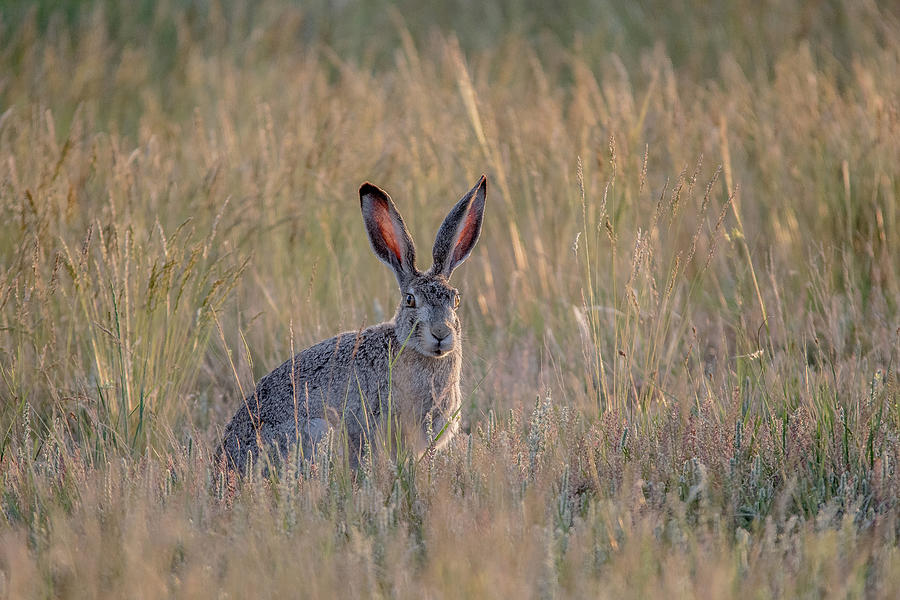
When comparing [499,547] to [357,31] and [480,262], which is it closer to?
[480,262]

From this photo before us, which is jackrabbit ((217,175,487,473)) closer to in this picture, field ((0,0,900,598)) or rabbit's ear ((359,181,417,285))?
rabbit's ear ((359,181,417,285))

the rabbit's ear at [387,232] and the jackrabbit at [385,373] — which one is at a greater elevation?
the rabbit's ear at [387,232]

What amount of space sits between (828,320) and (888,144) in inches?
61.2

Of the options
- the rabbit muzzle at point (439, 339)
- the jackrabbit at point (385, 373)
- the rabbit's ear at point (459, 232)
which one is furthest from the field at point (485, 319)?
the rabbit's ear at point (459, 232)

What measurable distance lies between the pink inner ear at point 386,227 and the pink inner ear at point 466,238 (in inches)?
10.7

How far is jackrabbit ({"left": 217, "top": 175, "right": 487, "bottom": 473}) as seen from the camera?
443 centimetres

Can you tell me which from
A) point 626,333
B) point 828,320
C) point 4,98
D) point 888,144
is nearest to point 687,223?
point 888,144

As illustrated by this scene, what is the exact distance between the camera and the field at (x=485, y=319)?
315 cm

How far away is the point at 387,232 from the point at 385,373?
0.66 meters

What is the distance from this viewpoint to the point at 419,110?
7395 millimetres

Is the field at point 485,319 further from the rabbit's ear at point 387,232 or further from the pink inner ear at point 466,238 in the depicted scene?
the pink inner ear at point 466,238

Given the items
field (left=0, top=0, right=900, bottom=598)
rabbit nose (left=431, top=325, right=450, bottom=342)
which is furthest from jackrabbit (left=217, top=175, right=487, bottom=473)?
field (left=0, top=0, right=900, bottom=598)

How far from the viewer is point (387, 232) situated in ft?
15.6

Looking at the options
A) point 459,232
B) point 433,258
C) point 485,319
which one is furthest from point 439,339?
point 485,319
